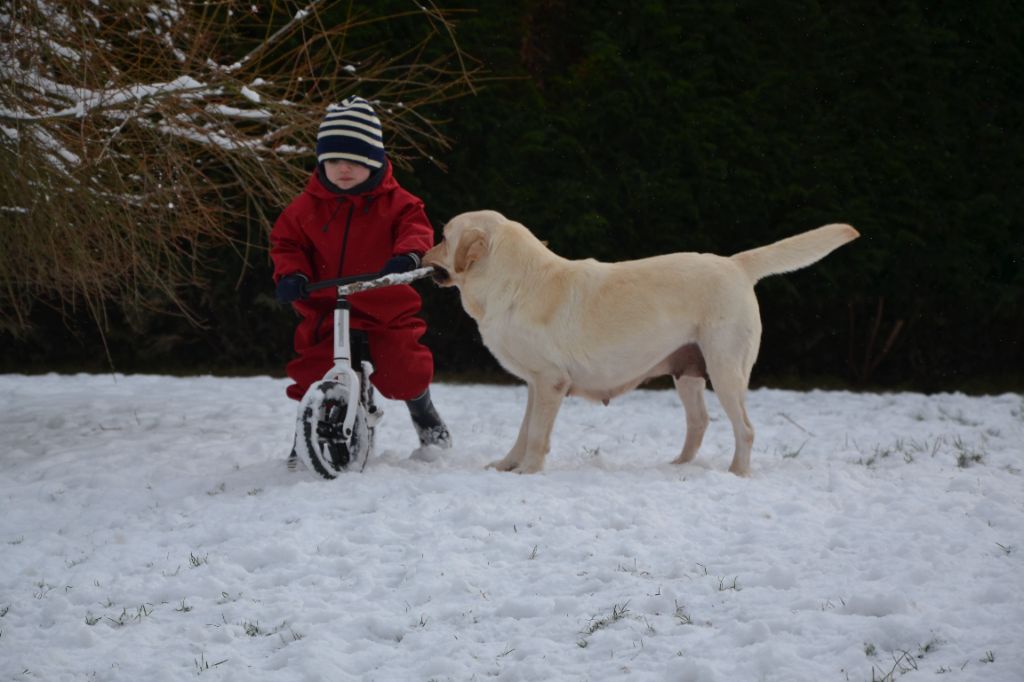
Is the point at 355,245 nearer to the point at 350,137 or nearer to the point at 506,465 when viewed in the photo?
the point at 350,137

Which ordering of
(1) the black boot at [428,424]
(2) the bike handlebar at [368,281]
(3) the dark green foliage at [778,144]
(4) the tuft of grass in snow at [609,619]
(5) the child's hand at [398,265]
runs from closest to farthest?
1. (4) the tuft of grass in snow at [609,619]
2. (2) the bike handlebar at [368,281]
3. (5) the child's hand at [398,265]
4. (1) the black boot at [428,424]
5. (3) the dark green foliage at [778,144]

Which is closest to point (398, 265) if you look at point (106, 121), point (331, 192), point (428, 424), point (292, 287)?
point (292, 287)

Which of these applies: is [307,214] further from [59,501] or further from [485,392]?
[485,392]

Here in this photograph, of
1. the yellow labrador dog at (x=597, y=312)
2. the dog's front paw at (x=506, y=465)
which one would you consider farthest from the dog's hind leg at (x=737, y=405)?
the dog's front paw at (x=506, y=465)

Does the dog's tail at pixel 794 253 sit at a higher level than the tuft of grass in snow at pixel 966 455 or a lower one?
higher

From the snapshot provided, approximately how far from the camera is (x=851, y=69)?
29.5 ft

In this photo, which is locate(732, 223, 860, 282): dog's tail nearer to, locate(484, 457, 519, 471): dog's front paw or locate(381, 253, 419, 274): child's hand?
locate(484, 457, 519, 471): dog's front paw

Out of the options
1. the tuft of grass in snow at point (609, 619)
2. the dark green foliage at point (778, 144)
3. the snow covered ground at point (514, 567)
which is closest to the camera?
the snow covered ground at point (514, 567)

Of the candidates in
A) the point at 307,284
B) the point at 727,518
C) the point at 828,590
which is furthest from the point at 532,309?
the point at 828,590

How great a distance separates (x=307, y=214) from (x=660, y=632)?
3047 mm

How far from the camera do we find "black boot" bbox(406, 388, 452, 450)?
18.4ft

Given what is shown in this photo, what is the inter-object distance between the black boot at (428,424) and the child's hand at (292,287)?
0.97 meters

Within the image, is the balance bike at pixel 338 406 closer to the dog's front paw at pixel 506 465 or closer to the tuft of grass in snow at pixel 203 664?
the dog's front paw at pixel 506 465

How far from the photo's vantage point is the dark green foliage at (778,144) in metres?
8.91
